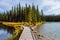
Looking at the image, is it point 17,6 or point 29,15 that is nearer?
point 29,15

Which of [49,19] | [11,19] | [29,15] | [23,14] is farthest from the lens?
[49,19]

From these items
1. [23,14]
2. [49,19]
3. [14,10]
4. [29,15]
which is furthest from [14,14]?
[49,19]

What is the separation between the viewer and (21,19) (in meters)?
98.1

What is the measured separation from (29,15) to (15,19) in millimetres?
28617

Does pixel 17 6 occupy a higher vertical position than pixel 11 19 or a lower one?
higher

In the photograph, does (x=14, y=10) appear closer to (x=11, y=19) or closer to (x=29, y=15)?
(x=11, y=19)

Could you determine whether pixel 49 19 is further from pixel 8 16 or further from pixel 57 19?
pixel 8 16

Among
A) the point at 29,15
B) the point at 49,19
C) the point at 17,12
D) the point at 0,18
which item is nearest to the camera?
the point at 29,15

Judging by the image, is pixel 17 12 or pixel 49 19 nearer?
pixel 17 12

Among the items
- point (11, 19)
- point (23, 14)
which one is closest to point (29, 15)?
point (23, 14)

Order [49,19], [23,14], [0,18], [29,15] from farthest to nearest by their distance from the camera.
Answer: [49,19], [0,18], [23,14], [29,15]

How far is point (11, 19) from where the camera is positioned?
360 feet

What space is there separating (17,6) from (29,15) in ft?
91.8

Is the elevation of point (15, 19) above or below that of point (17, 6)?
below
